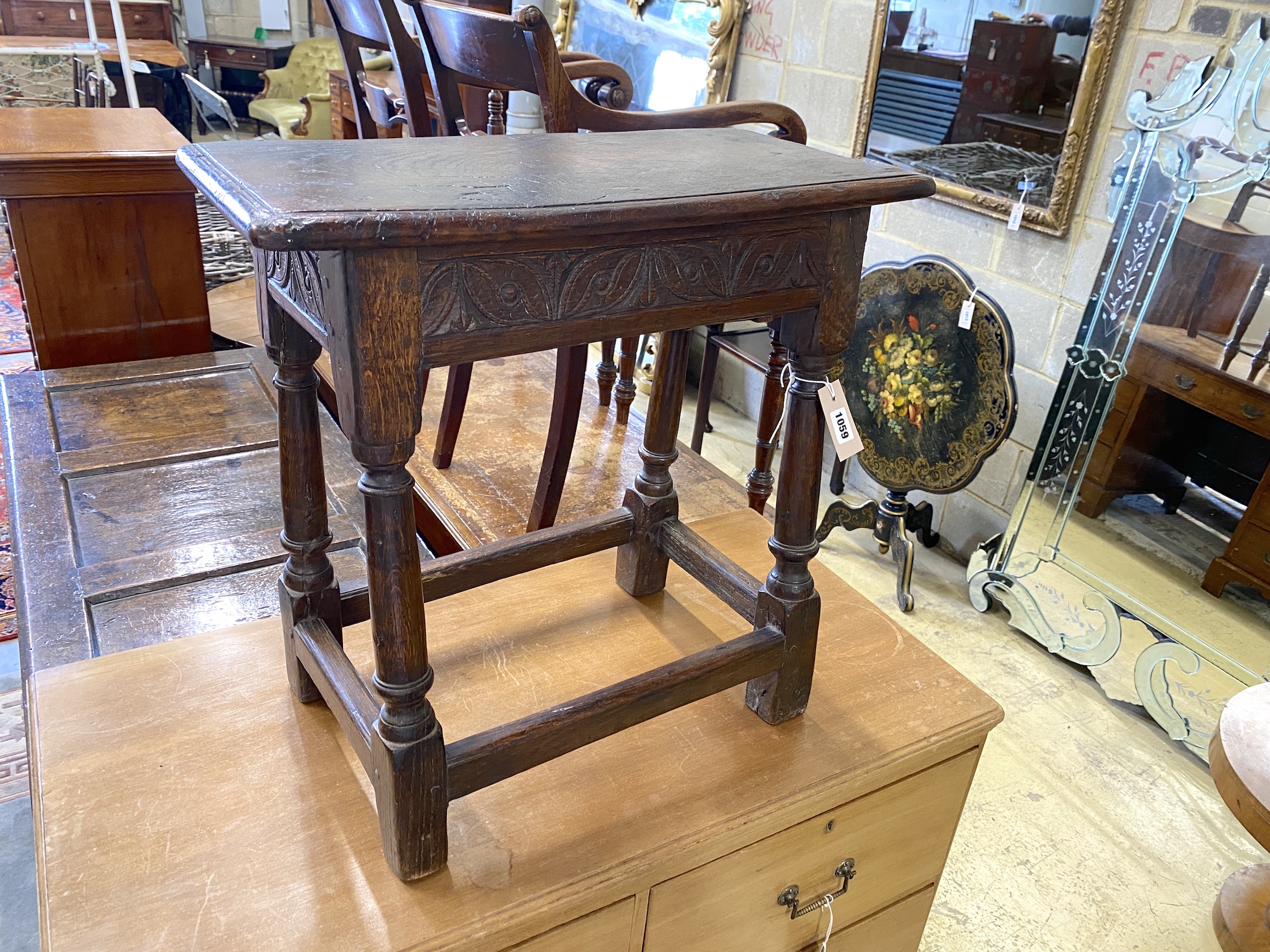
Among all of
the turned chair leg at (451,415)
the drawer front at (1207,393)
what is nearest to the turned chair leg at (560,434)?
the turned chair leg at (451,415)

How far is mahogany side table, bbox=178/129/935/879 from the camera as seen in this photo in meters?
0.71

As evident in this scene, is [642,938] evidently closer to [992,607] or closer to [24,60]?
[992,607]

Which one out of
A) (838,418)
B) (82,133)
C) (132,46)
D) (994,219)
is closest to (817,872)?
(838,418)

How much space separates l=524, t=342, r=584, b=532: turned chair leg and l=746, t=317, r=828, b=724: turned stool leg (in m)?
0.70

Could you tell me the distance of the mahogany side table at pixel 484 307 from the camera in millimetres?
708

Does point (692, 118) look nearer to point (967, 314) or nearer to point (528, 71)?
point (528, 71)

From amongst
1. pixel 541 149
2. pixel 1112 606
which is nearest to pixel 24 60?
pixel 541 149

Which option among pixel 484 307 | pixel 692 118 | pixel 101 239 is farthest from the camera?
pixel 101 239

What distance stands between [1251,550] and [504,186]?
1868 millimetres

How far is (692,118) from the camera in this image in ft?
5.24

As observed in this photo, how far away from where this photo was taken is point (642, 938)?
40.1 inches

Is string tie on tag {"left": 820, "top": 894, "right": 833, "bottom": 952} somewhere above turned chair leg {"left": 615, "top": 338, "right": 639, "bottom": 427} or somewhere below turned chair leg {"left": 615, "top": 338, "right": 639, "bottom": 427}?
below

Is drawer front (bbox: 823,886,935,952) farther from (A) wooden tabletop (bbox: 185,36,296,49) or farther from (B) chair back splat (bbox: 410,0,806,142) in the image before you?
(A) wooden tabletop (bbox: 185,36,296,49)

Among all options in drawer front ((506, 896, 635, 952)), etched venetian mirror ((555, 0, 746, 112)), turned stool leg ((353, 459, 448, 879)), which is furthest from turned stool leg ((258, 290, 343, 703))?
etched venetian mirror ((555, 0, 746, 112))
